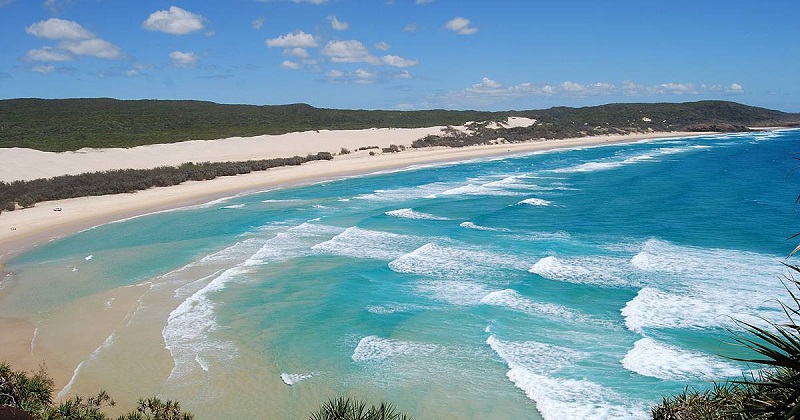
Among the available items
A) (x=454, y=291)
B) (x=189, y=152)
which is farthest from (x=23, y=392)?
(x=189, y=152)

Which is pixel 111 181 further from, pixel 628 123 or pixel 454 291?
pixel 628 123

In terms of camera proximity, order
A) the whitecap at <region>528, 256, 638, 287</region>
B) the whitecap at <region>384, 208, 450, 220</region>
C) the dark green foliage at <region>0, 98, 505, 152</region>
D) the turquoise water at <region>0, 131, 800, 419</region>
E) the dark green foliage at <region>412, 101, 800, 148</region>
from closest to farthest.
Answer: the turquoise water at <region>0, 131, 800, 419</region> < the whitecap at <region>528, 256, 638, 287</region> < the whitecap at <region>384, 208, 450, 220</region> < the dark green foliage at <region>0, 98, 505, 152</region> < the dark green foliage at <region>412, 101, 800, 148</region>

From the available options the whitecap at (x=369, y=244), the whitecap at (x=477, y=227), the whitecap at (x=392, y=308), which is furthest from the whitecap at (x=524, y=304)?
the whitecap at (x=477, y=227)

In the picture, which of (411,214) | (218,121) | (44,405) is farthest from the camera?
(218,121)

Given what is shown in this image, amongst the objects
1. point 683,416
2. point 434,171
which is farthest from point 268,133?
point 683,416

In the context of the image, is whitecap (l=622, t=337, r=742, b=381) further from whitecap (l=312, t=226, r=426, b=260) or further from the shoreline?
the shoreline

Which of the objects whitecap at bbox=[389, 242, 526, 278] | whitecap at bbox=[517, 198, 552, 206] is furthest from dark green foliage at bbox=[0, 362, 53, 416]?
whitecap at bbox=[517, 198, 552, 206]
